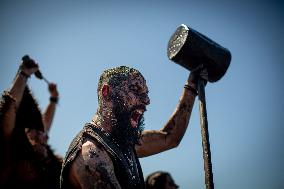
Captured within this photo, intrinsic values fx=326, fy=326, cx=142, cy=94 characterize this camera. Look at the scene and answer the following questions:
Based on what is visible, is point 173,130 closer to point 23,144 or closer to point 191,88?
point 191,88

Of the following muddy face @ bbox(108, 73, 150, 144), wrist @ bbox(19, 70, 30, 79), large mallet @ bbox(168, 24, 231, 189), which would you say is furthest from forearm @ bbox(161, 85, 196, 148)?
wrist @ bbox(19, 70, 30, 79)

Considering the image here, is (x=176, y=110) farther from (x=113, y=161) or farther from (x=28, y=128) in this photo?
(x=28, y=128)

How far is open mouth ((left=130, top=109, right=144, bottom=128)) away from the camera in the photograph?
303 cm

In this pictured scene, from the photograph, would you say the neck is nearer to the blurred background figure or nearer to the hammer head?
the hammer head

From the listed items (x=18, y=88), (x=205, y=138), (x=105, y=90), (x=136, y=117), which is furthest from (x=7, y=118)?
(x=205, y=138)

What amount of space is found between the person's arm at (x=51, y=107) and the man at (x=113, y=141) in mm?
3468

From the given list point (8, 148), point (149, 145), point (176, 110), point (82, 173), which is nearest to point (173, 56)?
point (176, 110)

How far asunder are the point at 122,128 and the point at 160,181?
467cm

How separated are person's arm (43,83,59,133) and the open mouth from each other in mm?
3852

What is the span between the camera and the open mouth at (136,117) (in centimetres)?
303

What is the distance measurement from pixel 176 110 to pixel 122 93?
1.27 meters

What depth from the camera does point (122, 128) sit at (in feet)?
9.54

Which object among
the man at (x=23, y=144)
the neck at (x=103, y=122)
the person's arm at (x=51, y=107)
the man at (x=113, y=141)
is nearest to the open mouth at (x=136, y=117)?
the man at (x=113, y=141)

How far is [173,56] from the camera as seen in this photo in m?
4.05
